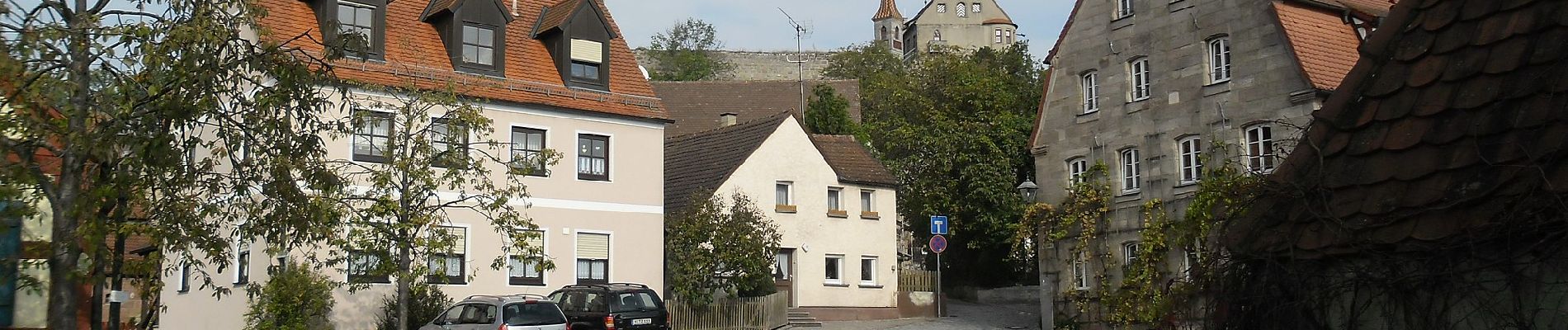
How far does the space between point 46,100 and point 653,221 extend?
66.8 feet

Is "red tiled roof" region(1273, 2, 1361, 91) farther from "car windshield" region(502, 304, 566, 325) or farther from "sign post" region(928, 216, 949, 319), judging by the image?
"car windshield" region(502, 304, 566, 325)

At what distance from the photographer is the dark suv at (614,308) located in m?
25.5

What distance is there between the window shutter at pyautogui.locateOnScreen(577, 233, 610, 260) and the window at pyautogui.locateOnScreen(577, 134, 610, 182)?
1226 millimetres

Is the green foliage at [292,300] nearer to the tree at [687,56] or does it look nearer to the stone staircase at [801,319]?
the stone staircase at [801,319]

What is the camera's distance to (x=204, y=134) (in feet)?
101

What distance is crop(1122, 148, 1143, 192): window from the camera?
31.0 meters

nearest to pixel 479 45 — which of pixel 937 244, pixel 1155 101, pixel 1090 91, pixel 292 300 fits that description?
pixel 292 300

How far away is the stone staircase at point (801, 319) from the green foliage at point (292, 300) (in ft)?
38.9

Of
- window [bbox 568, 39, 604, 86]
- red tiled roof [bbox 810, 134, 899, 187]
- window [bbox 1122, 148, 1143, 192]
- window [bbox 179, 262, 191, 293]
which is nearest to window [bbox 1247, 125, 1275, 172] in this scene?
window [bbox 1122, 148, 1143, 192]

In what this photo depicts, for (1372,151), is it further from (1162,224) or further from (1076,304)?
(1076,304)

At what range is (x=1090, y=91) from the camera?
3278 cm

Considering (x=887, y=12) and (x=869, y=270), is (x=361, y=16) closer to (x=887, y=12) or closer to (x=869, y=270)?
(x=869, y=270)

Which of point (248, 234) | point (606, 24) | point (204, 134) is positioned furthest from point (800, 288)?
point (248, 234)

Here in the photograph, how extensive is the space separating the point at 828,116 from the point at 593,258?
2427cm
